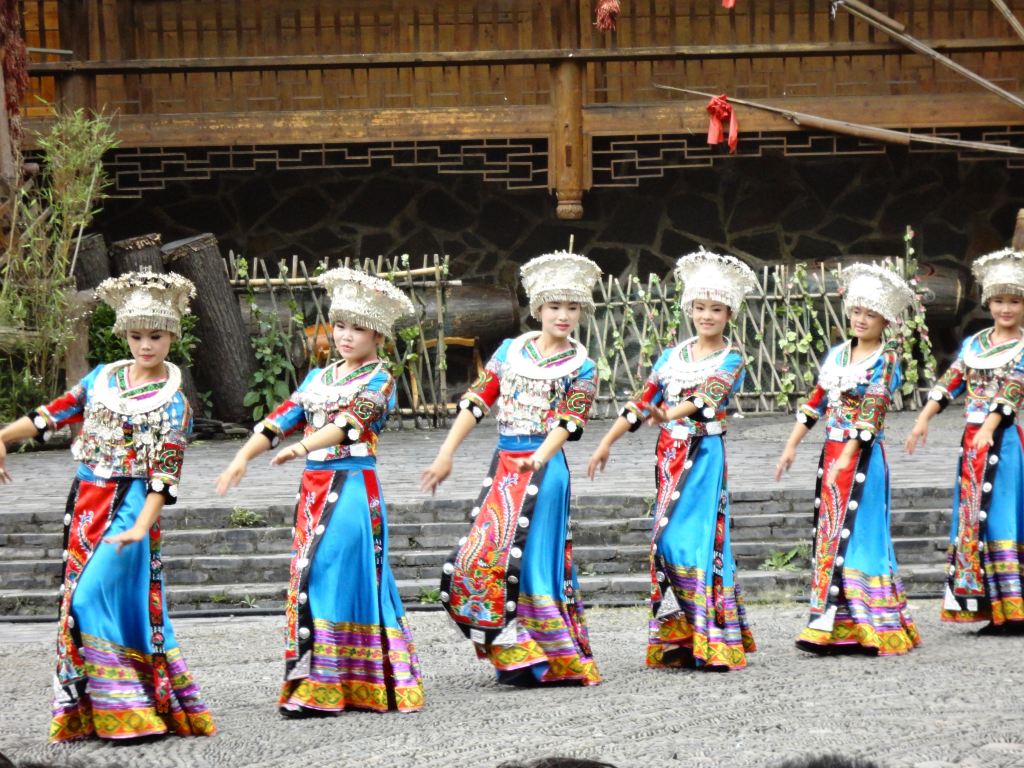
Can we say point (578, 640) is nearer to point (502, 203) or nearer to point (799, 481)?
point (799, 481)

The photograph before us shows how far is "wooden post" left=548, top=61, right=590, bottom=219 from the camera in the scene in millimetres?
13602

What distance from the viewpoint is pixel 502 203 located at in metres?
15.1

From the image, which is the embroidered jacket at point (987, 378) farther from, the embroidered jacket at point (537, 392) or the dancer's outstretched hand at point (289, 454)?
the dancer's outstretched hand at point (289, 454)

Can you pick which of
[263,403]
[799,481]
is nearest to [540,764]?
[799,481]

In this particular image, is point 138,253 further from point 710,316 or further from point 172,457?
point 172,457

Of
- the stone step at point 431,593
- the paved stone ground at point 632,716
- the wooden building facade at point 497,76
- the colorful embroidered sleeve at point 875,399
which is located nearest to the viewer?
the paved stone ground at point 632,716

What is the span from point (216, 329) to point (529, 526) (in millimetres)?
7224

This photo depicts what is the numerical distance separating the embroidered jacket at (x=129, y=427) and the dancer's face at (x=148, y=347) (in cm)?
7

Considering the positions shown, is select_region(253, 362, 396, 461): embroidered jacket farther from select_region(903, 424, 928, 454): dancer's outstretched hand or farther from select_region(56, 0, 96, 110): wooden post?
select_region(56, 0, 96, 110): wooden post

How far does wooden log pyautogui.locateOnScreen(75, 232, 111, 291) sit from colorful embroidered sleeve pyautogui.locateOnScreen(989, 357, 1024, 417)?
7872mm

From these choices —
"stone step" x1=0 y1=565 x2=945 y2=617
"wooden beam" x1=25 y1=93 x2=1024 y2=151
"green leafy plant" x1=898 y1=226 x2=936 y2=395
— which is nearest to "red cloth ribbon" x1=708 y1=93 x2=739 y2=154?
"wooden beam" x1=25 y1=93 x2=1024 y2=151

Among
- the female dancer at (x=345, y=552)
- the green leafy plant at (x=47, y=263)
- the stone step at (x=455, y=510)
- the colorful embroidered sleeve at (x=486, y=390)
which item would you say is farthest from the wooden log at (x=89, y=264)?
the female dancer at (x=345, y=552)

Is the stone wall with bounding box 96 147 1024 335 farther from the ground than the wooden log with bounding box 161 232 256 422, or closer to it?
farther from the ground

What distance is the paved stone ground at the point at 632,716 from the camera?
5.23 meters
